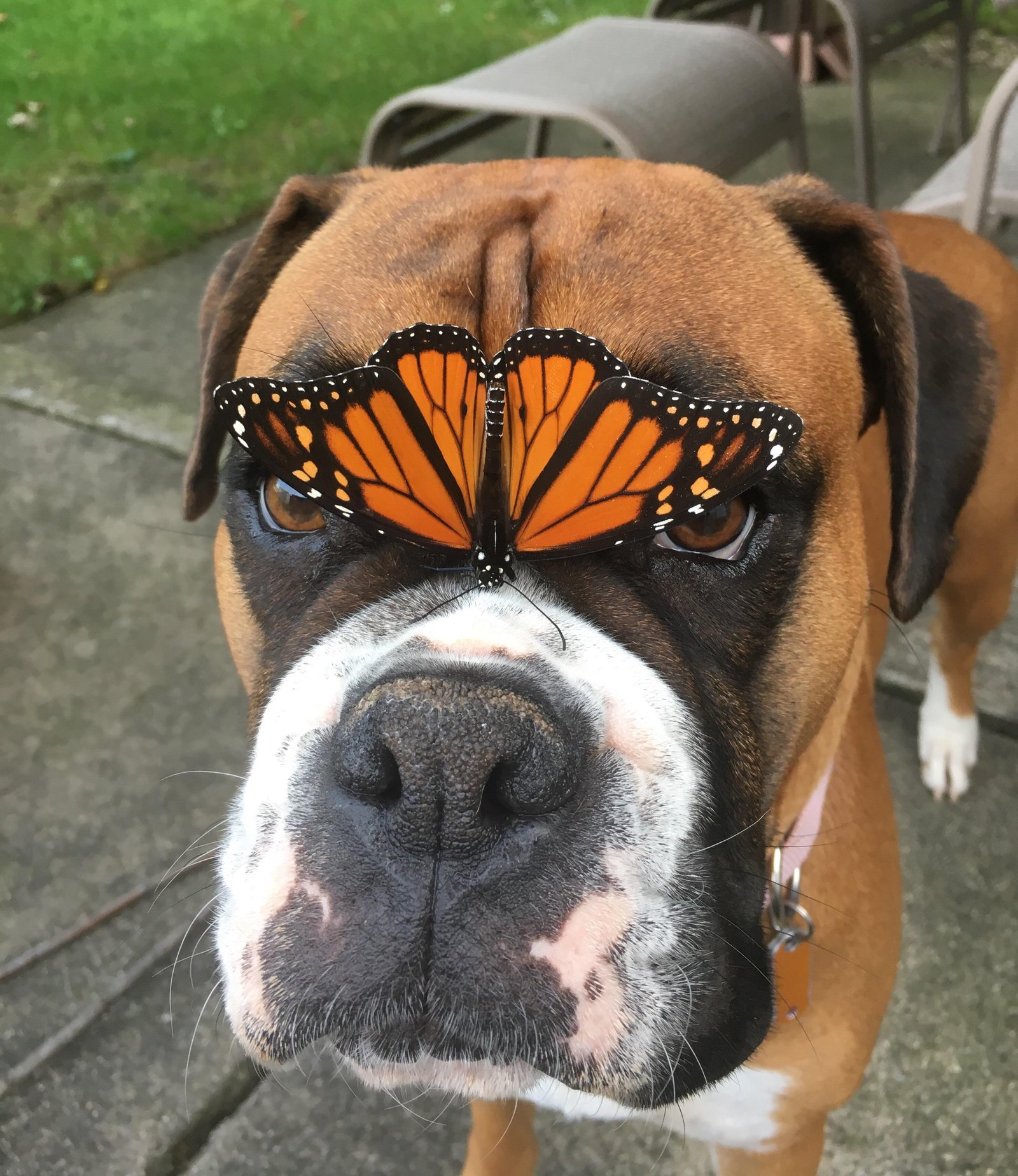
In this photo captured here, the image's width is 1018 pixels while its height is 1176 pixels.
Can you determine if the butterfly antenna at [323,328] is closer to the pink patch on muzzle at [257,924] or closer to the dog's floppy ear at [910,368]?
the pink patch on muzzle at [257,924]

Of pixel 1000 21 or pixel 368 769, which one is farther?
pixel 1000 21

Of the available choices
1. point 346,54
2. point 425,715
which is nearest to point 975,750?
point 425,715

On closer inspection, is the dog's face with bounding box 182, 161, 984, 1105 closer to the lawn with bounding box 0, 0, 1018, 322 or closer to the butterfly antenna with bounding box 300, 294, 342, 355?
the butterfly antenna with bounding box 300, 294, 342, 355

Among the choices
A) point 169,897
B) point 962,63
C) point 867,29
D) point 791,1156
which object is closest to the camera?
point 791,1156

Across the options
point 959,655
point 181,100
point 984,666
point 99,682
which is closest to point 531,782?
point 959,655

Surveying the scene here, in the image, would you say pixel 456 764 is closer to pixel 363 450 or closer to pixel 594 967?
pixel 594 967

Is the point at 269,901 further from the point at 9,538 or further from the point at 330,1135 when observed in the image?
the point at 9,538

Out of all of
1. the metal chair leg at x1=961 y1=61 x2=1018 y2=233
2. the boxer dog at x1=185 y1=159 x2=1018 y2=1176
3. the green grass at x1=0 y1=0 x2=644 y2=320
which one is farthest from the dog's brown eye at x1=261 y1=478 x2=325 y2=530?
the green grass at x1=0 y1=0 x2=644 y2=320
